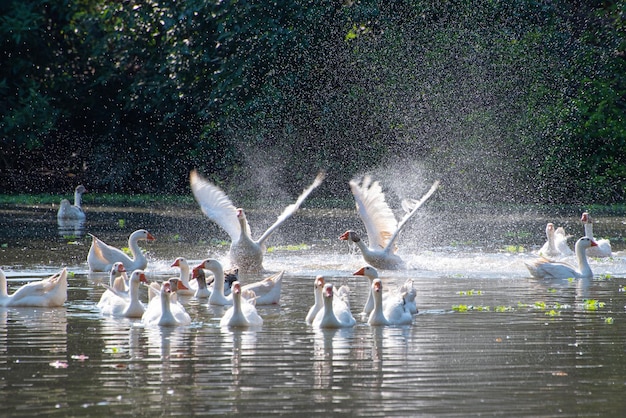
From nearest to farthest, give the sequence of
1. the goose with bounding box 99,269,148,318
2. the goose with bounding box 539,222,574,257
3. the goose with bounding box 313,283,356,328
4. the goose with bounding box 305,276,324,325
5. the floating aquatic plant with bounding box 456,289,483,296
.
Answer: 1. the goose with bounding box 313,283,356,328
2. the goose with bounding box 305,276,324,325
3. the goose with bounding box 99,269,148,318
4. the floating aquatic plant with bounding box 456,289,483,296
5. the goose with bounding box 539,222,574,257

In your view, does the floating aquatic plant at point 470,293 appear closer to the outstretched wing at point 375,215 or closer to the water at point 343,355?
the water at point 343,355

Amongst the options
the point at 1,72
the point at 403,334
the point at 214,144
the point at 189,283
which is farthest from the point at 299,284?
the point at 1,72

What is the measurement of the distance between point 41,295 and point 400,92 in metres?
26.3

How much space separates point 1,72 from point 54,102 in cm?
234

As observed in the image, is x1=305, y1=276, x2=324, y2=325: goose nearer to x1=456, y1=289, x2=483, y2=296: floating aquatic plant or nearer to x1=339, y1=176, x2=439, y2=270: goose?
x1=456, y1=289, x2=483, y2=296: floating aquatic plant

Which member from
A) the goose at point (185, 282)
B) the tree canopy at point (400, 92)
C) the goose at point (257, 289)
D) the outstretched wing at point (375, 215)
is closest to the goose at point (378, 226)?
the outstretched wing at point (375, 215)

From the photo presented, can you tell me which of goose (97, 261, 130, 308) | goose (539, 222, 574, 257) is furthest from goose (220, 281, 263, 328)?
goose (539, 222, 574, 257)

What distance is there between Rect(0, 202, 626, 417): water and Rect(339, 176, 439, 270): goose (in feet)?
2.25

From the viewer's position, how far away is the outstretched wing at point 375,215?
2102cm

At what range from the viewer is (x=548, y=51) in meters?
40.2

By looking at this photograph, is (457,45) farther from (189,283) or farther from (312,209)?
(189,283)

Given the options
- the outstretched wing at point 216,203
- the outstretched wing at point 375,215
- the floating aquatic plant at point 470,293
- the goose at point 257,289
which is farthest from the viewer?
the outstretched wing at point 375,215

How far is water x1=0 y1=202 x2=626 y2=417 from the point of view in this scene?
9125 mm

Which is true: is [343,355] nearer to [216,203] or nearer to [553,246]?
[216,203]
